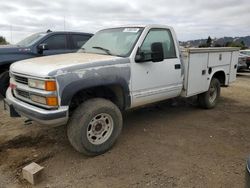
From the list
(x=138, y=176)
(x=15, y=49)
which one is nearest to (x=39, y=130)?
(x=138, y=176)

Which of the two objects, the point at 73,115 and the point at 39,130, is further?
the point at 39,130

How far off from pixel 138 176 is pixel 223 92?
6.29 metres

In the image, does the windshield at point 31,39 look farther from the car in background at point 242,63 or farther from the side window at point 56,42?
the car in background at point 242,63

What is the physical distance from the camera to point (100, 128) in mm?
3969

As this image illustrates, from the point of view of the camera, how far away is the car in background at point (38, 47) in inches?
261

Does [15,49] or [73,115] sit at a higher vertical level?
[15,49]

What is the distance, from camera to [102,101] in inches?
153

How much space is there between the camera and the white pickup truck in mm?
Answer: 3443

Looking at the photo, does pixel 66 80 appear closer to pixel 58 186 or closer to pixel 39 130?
pixel 58 186

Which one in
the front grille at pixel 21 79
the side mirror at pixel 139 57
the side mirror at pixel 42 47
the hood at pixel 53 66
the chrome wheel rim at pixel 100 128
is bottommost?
the chrome wheel rim at pixel 100 128

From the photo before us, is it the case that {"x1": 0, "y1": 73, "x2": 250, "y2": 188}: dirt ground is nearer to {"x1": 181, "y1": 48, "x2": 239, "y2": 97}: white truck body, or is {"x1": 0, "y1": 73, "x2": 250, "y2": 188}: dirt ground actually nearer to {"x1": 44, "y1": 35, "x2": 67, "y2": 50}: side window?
{"x1": 181, "y1": 48, "x2": 239, "y2": 97}: white truck body

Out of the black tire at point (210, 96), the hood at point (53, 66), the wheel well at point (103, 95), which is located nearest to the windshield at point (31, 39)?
the hood at point (53, 66)

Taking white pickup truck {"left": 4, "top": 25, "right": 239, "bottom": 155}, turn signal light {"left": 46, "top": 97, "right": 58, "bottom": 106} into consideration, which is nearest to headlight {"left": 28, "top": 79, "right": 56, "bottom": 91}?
white pickup truck {"left": 4, "top": 25, "right": 239, "bottom": 155}

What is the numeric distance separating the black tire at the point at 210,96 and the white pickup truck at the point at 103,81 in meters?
0.64
